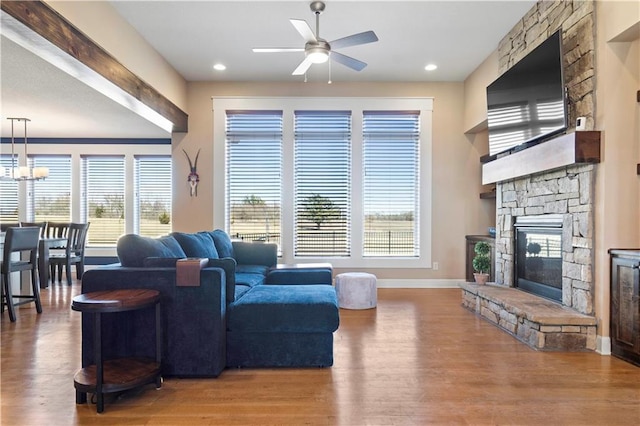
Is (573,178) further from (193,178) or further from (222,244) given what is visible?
(193,178)

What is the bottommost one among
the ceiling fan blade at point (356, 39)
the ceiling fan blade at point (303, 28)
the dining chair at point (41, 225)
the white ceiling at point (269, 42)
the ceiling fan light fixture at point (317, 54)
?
the dining chair at point (41, 225)

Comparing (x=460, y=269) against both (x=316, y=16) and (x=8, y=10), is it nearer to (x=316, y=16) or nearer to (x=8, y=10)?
(x=316, y=16)

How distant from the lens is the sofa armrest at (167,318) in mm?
2461

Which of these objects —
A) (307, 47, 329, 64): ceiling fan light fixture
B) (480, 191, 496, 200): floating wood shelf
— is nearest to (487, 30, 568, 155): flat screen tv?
A: (480, 191, 496, 200): floating wood shelf

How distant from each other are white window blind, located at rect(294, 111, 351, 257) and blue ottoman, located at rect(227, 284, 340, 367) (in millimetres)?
3252

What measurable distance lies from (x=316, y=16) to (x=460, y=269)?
170 inches

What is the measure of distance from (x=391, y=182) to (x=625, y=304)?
11.9ft

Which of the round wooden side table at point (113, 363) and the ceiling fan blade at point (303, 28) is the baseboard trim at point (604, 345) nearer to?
the round wooden side table at point (113, 363)

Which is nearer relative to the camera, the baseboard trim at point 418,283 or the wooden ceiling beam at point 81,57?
the wooden ceiling beam at point 81,57

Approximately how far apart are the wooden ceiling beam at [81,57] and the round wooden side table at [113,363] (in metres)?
1.99

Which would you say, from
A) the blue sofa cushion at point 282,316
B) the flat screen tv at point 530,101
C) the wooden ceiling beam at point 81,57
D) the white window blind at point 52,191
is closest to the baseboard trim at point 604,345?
the flat screen tv at point 530,101

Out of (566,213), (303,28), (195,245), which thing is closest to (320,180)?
(195,245)

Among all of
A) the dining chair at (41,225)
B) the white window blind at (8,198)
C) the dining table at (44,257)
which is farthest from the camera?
the white window blind at (8,198)

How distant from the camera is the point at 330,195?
598cm
